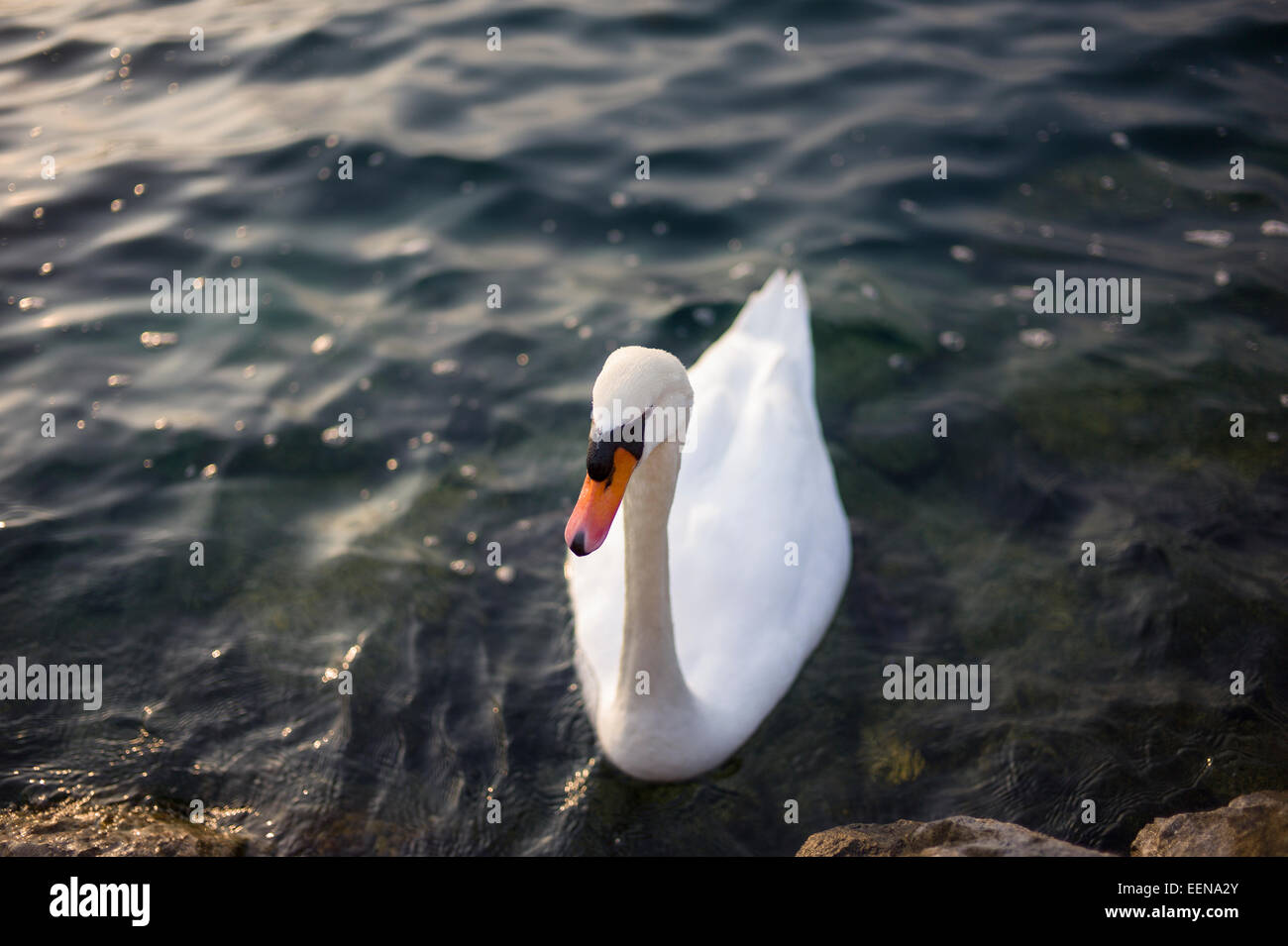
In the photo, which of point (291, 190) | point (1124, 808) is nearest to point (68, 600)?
point (291, 190)

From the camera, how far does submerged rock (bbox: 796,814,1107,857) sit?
390 centimetres

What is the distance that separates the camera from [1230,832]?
13.2 feet

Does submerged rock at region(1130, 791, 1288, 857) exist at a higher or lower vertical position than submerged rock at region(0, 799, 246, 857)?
higher

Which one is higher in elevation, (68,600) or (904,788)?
(68,600)

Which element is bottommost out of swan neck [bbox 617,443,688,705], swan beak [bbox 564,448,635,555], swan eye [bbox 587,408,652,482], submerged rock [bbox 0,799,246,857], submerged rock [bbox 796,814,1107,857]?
submerged rock [bbox 0,799,246,857]

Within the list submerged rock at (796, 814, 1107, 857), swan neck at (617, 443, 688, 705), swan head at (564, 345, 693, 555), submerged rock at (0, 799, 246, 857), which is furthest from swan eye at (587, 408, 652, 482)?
submerged rock at (0, 799, 246, 857)

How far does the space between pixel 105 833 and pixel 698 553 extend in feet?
10.1

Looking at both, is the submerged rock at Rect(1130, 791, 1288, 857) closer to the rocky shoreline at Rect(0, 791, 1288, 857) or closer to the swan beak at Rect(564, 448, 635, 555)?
the rocky shoreline at Rect(0, 791, 1288, 857)

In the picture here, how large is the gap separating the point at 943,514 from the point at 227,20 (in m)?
9.93

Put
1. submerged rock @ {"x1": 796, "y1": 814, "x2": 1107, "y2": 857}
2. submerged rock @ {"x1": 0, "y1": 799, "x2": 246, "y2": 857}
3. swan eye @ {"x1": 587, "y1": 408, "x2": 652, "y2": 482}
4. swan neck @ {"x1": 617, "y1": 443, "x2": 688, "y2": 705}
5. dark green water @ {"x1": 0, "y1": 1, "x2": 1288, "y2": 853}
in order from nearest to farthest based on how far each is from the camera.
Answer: swan eye @ {"x1": 587, "y1": 408, "x2": 652, "y2": 482} → submerged rock @ {"x1": 796, "y1": 814, "x2": 1107, "y2": 857} → swan neck @ {"x1": 617, "y1": 443, "x2": 688, "y2": 705} → submerged rock @ {"x1": 0, "y1": 799, "x2": 246, "y2": 857} → dark green water @ {"x1": 0, "y1": 1, "x2": 1288, "y2": 853}

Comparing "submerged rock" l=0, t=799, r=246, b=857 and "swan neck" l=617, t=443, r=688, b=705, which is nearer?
"swan neck" l=617, t=443, r=688, b=705

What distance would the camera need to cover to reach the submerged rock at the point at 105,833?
448 centimetres

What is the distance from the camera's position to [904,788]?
524 centimetres
